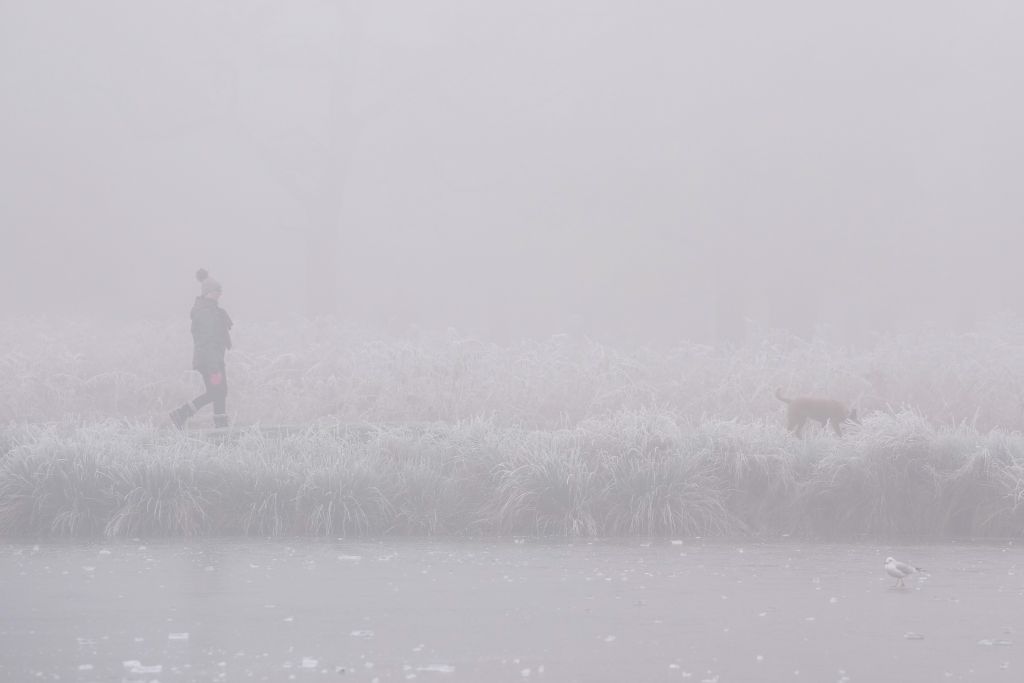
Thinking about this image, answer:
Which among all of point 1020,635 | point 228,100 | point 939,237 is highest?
point 228,100

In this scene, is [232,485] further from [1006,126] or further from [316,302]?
[1006,126]

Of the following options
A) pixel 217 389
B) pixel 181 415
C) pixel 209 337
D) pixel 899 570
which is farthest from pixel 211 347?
pixel 899 570

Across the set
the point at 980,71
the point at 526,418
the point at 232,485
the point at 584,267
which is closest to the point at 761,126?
the point at 980,71

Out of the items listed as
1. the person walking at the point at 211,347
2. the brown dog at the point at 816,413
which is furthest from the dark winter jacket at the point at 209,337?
the brown dog at the point at 816,413

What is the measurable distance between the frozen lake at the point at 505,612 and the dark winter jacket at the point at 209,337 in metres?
4.80

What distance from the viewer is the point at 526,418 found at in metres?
16.9

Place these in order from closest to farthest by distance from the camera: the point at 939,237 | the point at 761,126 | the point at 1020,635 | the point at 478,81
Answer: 1. the point at 1020,635
2. the point at 761,126
3. the point at 478,81
4. the point at 939,237

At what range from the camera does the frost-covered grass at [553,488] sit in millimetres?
12188

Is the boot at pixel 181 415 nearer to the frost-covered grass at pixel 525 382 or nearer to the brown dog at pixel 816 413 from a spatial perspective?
the frost-covered grass at pixel 525 382

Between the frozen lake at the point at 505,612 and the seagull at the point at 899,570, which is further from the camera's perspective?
the seagull at the point at 899,570

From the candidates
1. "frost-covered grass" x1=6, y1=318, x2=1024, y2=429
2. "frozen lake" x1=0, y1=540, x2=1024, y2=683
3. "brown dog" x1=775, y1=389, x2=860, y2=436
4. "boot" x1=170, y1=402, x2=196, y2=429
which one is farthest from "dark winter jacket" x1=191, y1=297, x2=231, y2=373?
"brown dog" x1=775, y1=389, x2=860, y2=436

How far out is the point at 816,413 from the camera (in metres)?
14.3

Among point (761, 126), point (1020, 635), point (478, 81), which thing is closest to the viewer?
point (1020, 635)

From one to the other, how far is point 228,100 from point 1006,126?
19.0 metres
